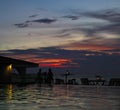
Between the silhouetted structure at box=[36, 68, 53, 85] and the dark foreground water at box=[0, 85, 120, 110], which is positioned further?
the silhouetted structure at box=[36, 68, 53, 85]

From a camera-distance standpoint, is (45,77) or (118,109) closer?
(118,109)

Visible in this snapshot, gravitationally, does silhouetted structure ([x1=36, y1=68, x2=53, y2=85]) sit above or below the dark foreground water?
above

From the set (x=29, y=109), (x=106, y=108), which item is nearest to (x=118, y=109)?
(x=106, y=108)

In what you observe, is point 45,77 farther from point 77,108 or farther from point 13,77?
point 77,108

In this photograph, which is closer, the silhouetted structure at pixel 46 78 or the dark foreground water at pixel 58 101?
the dark foreground water at pixel 58 101

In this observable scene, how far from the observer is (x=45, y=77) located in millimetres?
65688

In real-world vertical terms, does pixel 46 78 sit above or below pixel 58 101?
above

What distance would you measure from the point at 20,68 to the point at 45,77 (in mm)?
Answer: 6037

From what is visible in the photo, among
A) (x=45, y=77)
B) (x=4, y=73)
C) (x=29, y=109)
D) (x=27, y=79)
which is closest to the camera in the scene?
(x=29, y=109)

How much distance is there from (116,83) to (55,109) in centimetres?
4362

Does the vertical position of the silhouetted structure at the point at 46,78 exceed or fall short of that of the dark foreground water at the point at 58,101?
it exceeds it

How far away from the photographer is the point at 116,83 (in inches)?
2290

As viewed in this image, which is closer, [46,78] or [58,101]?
[58,101]

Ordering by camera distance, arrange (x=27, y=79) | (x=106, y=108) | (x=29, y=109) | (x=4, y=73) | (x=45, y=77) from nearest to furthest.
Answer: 1. (x=29, y=109)
2. (x=106, y=108)
3. (x=4, y=73)
4. (x=27, y=79)
5. (x=45, y=77)
